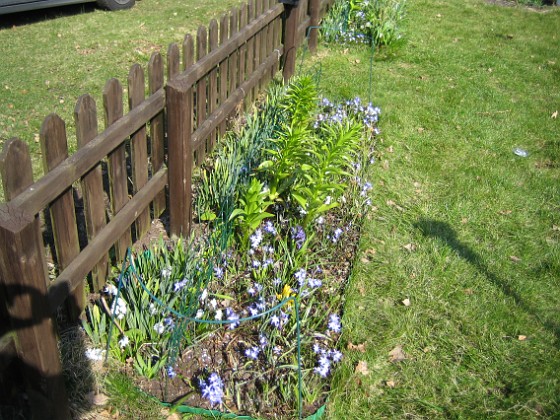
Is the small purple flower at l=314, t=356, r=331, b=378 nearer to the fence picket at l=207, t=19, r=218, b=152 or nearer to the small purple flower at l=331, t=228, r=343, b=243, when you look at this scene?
the small purple flower at l=331, t=228, r=343, b=243

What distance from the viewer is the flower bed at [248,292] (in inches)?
110

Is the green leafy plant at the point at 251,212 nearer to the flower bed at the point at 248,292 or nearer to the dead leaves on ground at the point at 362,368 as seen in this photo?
the flower bed at the point at 248,292

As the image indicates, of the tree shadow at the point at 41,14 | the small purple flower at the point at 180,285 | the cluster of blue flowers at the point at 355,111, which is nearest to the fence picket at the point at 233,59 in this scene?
the cluster of blue flowers at the point at 355,111

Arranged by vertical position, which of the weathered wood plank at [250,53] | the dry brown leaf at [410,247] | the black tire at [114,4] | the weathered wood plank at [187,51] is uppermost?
the weathered wood plank at [187,51]

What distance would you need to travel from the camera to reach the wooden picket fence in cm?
207

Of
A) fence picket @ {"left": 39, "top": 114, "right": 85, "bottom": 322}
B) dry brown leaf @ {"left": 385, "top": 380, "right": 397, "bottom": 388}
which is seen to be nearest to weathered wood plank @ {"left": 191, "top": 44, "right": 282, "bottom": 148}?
fence picket @ {"left": 39, "top": 114, "right": 85, "bottom": 322}

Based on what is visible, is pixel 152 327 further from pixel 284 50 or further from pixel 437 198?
pixel 284 50

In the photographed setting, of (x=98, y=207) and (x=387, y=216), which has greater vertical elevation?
(x=98, y=207)

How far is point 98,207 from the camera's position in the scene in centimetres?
287

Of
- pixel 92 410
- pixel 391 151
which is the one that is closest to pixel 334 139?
pixel 391 151

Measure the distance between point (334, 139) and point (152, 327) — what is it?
175 centimetres

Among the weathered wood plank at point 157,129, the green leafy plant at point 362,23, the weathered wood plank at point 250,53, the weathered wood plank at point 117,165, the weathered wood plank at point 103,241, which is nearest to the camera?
the weathered wood plank at point 103,241

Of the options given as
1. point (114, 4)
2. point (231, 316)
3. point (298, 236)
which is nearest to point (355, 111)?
point (298, 236)

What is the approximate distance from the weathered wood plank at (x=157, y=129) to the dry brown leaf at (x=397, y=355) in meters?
1.70
